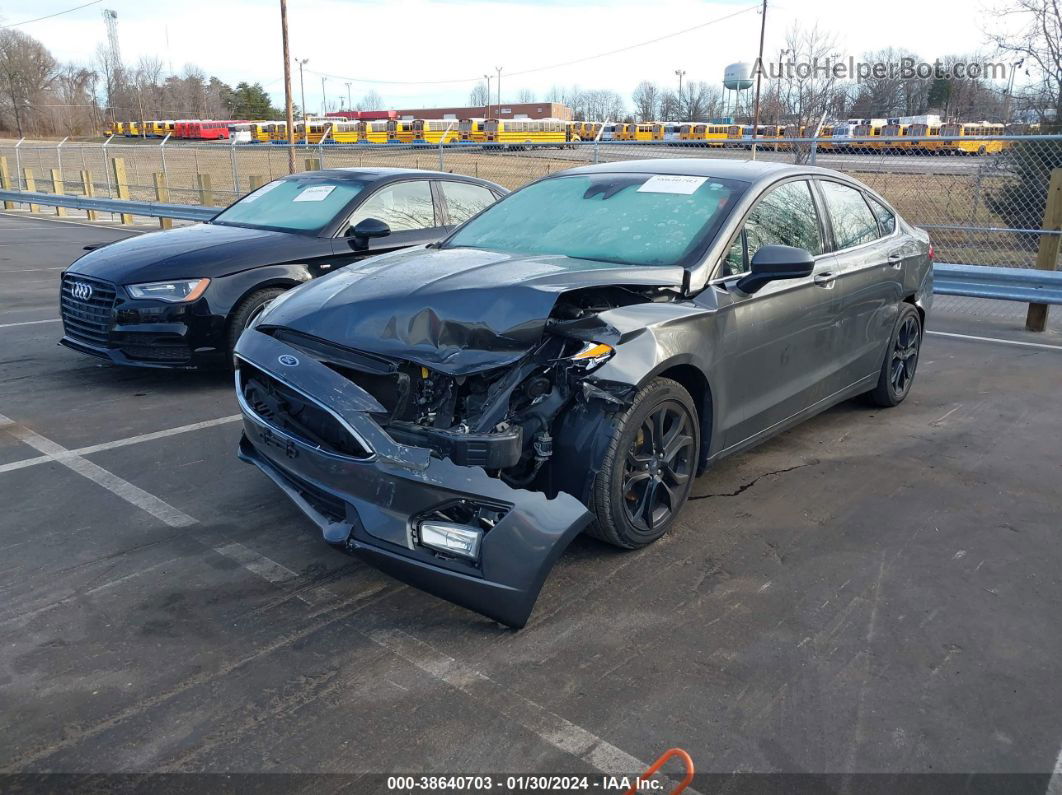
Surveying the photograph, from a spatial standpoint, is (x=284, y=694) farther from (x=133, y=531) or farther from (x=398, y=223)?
(x=398, y=223)

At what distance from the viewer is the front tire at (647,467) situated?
138 inches

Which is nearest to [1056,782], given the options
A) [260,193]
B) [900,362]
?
[900,362]

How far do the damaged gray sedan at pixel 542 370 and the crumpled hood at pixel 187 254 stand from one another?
2.20 m

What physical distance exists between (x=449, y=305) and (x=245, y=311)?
133 inches

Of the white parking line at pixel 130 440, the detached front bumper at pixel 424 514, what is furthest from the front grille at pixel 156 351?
the detached front bumper at pixel 424 514

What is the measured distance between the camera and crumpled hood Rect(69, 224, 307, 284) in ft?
19.9

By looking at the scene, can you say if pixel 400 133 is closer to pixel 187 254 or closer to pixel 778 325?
pixel 187 254

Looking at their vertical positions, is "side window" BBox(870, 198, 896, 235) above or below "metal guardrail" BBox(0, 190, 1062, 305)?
above

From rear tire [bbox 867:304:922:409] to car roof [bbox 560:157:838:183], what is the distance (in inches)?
56.7

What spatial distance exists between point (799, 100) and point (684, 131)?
21835mm

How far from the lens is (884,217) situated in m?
5.91

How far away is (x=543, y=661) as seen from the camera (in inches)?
119

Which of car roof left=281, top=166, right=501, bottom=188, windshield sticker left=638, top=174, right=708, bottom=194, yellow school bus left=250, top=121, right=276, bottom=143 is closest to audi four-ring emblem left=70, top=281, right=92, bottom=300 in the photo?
car roof left=281, top=166, right=501, bottom=188

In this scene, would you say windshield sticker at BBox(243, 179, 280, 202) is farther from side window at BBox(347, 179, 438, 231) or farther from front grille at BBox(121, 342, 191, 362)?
front grille at BBox(121, 342, 191, 362)
